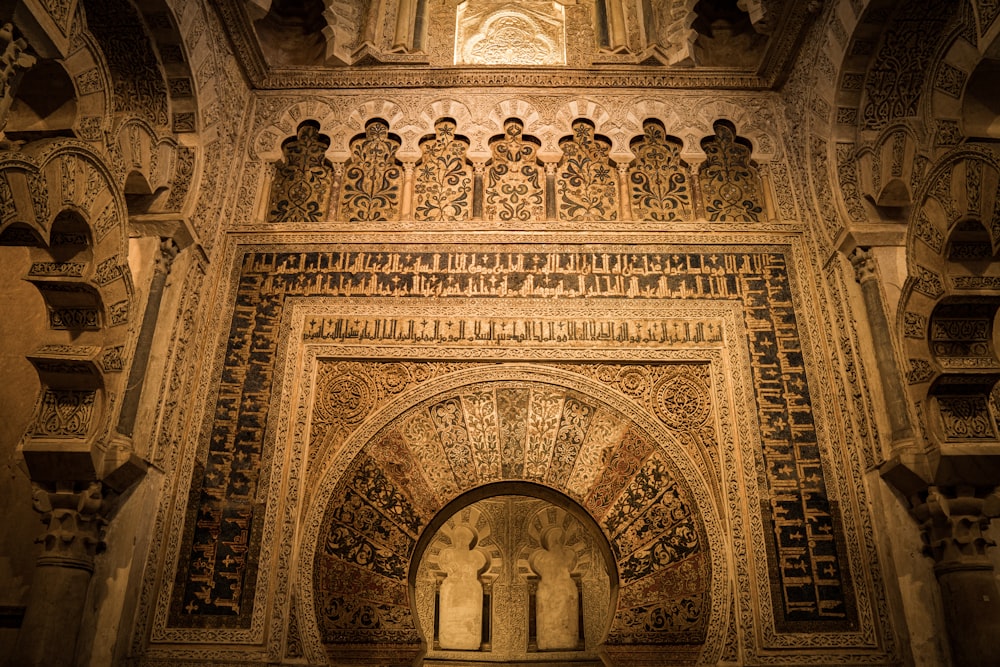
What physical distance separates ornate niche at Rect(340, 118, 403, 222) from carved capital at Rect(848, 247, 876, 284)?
311 centimetres

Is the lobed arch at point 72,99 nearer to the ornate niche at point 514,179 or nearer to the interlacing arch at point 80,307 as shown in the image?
the interlacing arch at point 80,307

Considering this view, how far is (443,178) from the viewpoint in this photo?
5.62 metres

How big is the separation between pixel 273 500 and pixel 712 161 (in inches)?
155

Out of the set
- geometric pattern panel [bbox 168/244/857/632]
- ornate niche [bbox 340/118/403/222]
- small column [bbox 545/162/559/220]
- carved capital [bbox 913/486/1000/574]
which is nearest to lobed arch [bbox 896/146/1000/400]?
carved capital [bbox 913/486/1000/574]

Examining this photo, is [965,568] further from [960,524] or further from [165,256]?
[165,256]

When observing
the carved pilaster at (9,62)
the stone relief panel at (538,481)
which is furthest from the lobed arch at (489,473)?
the carved pilaster at (9,62)

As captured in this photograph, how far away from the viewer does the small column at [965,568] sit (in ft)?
12.6

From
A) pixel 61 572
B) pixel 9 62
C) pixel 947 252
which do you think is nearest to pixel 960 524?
pixel 947 252

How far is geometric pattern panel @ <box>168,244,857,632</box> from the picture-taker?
432 centimetres

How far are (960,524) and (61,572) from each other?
4.69m

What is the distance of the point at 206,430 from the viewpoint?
4.71m

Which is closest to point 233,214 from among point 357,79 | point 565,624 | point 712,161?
point 357,79

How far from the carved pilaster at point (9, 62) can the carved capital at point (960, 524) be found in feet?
15.8

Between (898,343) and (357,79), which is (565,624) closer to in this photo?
(898,343)
